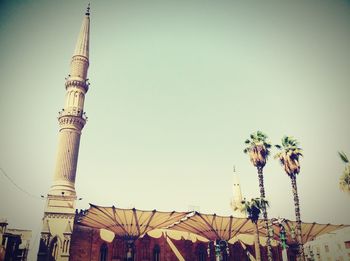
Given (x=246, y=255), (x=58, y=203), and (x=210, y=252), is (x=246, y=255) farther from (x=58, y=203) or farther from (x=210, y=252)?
(x=58, y=203)

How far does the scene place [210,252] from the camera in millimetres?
38094

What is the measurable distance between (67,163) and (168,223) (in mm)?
12910

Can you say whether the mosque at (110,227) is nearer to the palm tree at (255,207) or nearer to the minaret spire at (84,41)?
the minaret spire at (84,41)

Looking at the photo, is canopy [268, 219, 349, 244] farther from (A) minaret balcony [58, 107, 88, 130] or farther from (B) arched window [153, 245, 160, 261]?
Result: (A) minaret balcony [58, 107, 88, 130]

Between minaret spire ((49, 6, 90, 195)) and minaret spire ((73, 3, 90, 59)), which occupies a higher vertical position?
minaret spire ((73, 3, 90, 59))

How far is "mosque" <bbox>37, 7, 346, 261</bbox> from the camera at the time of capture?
96.9ft

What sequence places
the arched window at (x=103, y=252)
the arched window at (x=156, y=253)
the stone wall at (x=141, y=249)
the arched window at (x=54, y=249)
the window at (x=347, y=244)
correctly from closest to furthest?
the arched window at (x=54, y=249) → the window at (x=347, y=244) → the stone wall at (x=141, y=249) → the arched window at (x=103, y=252) → the arched window at (x=156, y=253)

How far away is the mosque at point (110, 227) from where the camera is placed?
29.5 m

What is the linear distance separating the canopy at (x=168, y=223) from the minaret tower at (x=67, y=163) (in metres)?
2.33

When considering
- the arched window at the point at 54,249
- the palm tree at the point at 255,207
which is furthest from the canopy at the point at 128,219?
the palm tree at the point at 255,207

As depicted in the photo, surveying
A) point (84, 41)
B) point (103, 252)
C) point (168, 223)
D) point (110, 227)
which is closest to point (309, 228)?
point (168, 223)

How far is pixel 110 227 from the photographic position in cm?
3142

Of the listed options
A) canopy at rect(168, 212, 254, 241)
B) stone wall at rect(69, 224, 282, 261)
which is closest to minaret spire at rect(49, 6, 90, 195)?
stone wall at rect(69, 224, 282, 261)

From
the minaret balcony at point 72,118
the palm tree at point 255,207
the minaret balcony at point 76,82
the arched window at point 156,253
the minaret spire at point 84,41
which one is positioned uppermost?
the minaret spire at point 84,41
